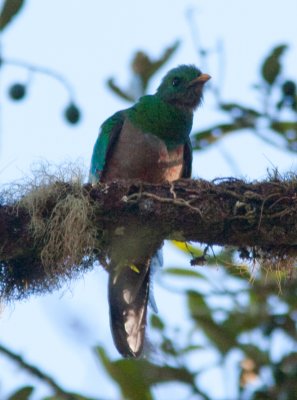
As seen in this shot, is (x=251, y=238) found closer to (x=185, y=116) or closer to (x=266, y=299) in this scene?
(x=266, y=299)

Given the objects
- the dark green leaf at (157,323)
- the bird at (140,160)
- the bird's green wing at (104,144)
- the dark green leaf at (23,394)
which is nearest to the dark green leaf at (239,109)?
the bird at (140,160)

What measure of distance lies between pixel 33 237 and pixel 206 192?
73 centimetres

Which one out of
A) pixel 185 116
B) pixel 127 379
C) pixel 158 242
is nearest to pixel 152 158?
pixel 185 116

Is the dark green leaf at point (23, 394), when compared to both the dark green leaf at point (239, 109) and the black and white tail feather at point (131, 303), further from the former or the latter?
the dark green leaf at point (239, 109)

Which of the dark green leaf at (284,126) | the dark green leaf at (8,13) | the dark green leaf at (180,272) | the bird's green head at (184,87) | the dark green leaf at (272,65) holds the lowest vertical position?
the dark green leaf at (180,272)

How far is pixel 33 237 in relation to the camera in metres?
3.71

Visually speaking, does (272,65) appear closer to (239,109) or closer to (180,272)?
(239,109)

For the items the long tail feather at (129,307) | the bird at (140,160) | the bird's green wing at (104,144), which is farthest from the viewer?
the bird's green wing at (104,144)

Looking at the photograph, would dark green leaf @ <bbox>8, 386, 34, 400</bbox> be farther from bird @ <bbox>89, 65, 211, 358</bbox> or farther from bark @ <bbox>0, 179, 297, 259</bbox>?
bird @ <bbox>89, 65, 211, 358</bbox>

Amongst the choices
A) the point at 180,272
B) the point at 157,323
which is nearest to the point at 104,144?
the point at 180,272

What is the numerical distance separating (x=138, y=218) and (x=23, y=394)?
86 centimetres

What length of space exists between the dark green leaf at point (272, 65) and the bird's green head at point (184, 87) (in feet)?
2.68

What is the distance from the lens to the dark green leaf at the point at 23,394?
3.71 meters

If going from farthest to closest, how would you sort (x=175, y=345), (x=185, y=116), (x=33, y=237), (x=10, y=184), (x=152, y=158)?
(x=185, y=116), (x=152, y=158), (x=175, y=345), (x=10, y=184), (x=33, y=237)
